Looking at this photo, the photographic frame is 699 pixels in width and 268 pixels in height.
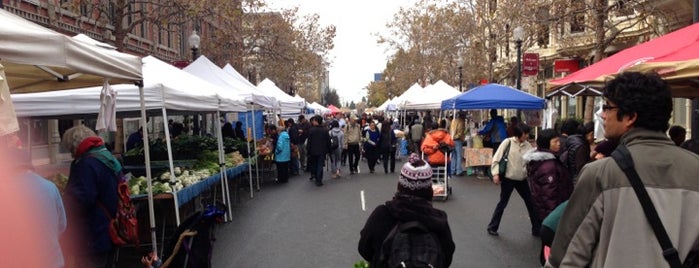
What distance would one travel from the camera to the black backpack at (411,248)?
137 inches

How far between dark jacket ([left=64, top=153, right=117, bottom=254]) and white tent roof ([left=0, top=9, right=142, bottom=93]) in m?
0.81

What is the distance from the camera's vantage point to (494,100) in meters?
15.4

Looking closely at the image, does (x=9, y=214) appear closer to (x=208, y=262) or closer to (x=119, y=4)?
(x=208, y=262)

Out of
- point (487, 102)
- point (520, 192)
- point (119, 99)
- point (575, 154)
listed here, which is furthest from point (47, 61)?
point (487, 102)

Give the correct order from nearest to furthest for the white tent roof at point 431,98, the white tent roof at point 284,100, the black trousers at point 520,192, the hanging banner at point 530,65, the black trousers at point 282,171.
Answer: the black trousers at point 520,192, the black trousers at point 282,171, the hanging banner at point 530,65, the white tent roof at point 431,98, the white tent roof at point 284,100

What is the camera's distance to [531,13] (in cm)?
1839

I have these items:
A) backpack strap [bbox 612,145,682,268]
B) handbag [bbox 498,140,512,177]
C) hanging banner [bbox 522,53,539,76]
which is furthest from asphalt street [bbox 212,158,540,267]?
hanging banner [bbox 522,53,539,76]

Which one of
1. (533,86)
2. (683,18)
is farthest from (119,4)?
(533,86)

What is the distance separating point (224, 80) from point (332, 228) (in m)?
7.10

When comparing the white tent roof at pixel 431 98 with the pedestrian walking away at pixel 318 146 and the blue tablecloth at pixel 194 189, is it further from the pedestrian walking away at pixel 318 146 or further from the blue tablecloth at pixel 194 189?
the blue tablecloth at pixel 194 189

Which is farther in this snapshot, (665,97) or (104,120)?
(104,120)

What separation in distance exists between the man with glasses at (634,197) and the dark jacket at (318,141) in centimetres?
1289

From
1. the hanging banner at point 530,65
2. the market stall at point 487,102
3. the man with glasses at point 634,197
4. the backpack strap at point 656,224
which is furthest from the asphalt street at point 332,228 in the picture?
the hanging banner at point 530,65

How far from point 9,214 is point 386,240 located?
212 cm
